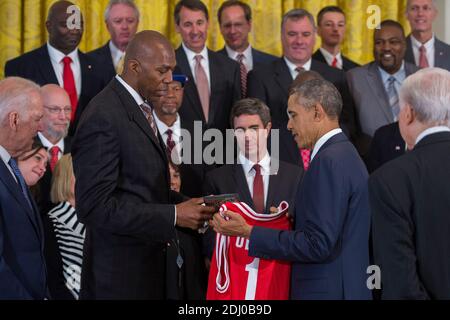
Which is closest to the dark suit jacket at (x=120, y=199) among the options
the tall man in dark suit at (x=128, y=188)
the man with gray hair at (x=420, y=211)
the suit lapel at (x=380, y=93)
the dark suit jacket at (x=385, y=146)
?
the tall man in dark suit at (x=128, y=188)

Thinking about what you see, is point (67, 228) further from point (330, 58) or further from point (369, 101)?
point (330, 58)

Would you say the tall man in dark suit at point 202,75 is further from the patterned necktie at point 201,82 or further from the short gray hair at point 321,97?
the short gray hair at point 321,97

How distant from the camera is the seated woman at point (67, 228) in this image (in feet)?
14.0

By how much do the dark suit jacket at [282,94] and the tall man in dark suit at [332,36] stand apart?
1.37ft

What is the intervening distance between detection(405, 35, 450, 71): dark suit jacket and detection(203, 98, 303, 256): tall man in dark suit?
1.69m

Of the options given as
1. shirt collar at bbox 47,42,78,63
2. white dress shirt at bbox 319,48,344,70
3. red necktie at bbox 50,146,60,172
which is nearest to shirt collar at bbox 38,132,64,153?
red necktie at bbox 50,146,60,172

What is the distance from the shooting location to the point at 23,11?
582 cm

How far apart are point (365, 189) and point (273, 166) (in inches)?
52.1

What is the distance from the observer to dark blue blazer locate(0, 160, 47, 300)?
2.85 m

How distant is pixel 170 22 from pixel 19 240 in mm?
3380

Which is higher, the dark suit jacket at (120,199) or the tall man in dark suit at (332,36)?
the tall man in dark suit at (332,36)

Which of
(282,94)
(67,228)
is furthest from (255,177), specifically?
(67,228)
